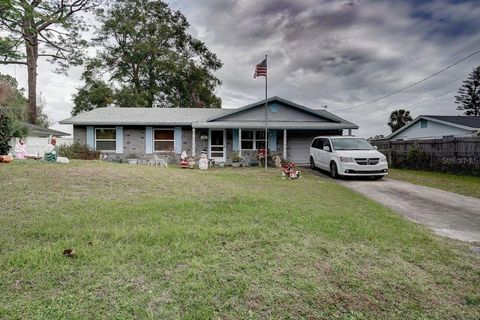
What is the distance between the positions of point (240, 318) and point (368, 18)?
539 inches

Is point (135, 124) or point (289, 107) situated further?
point (289, 107)

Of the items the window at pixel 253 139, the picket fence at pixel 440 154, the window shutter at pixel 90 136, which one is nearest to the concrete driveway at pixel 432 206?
the picket fence at pixel 440 154

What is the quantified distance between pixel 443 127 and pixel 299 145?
10.4 metres

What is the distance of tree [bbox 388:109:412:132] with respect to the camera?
1599 inches

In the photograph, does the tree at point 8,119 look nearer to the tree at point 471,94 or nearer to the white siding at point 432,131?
the white siding at point 432,131

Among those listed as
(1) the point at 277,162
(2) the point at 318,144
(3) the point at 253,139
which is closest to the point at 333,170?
(2) the point at 318,144

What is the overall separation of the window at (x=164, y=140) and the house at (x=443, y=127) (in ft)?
61.7

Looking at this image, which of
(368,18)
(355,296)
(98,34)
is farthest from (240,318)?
(98,34)

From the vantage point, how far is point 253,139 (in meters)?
17.6

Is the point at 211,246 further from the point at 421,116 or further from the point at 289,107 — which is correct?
the point at 421,116

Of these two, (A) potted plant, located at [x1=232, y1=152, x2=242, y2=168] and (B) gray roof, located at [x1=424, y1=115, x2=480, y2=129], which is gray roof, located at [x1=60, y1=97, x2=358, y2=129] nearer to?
(A) potted plant, located at [x1=232, y1=152, x2=242, y2=168]

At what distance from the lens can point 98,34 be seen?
27.3 meters

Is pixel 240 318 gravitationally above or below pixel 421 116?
below

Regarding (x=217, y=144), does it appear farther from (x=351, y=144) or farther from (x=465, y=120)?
(x=465, y=120)
